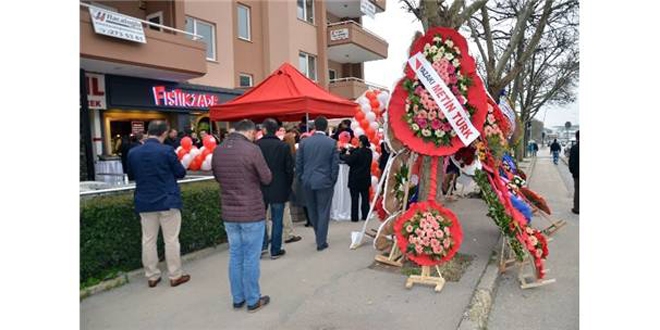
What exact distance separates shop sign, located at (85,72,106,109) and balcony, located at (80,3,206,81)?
27 centimetres

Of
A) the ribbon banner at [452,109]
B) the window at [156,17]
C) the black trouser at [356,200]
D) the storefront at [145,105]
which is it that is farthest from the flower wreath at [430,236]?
the window at [156,17]

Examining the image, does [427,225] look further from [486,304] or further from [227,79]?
[227,79]

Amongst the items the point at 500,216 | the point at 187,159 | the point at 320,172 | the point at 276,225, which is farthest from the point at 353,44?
the point at 500,216

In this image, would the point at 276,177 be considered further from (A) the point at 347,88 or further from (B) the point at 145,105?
(A) the point at 347,88

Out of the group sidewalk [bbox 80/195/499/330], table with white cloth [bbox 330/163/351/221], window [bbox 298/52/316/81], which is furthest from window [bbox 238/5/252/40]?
sidewalk [bbox 80/195/499/330]

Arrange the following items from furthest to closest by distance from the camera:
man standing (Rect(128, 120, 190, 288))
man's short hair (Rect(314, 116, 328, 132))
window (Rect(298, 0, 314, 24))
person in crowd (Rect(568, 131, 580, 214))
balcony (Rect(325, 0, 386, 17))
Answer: balcony (Rect(325, 0, 386, 17))
window (Rect(298, 0, 314, 24))
person in crowd (Rect(568, 131, 580, 214))
man's short hair (Rect(314, 116, 328, 132))
man standing (Rect(128, 120, 190, 288))

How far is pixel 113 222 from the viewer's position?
5215 mm

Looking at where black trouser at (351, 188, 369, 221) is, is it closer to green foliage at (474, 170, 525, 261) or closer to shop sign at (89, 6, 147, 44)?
green foliage at (474, 170, 525, 261)

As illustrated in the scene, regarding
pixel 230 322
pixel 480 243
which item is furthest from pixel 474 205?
pixel 230 322

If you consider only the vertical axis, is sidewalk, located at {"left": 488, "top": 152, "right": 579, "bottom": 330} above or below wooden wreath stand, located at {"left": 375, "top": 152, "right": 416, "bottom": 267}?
→ below

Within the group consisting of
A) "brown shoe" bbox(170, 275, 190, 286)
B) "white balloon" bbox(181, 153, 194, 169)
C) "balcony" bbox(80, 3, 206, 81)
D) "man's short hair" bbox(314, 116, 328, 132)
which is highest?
"balcony" bbox(80, 3, 206, 81)

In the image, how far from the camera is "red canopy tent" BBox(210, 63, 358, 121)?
8688 millimetres

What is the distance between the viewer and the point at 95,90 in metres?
12.8

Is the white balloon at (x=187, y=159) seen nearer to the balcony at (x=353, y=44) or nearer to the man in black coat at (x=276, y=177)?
the man in black coat at (x=276, y=177)
